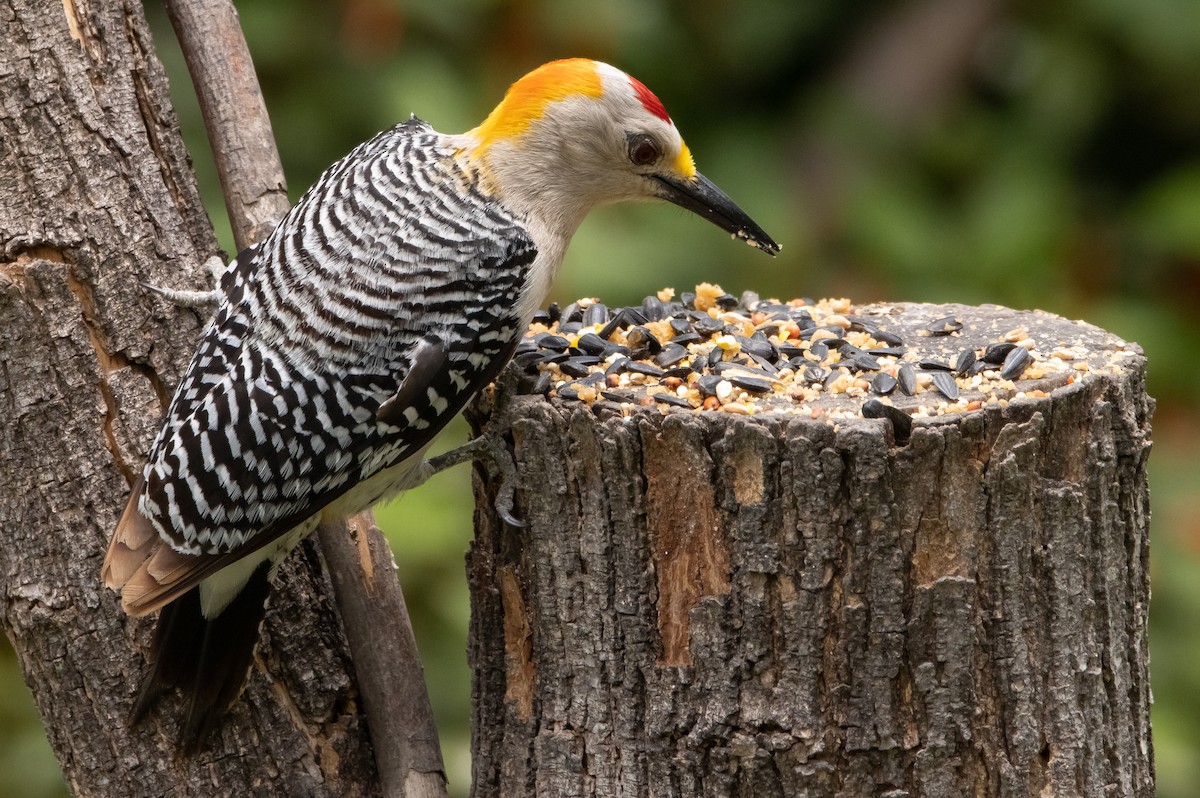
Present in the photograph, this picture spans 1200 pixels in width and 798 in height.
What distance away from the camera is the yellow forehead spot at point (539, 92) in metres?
3.62

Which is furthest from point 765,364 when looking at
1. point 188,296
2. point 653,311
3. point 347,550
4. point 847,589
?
point 188,296

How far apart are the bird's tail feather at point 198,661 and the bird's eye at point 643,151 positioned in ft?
5.23

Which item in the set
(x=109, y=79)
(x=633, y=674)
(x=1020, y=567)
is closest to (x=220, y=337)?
(x=109, y=79)

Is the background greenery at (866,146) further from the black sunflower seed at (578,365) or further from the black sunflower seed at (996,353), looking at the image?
the black sunflower seed at (996,353)

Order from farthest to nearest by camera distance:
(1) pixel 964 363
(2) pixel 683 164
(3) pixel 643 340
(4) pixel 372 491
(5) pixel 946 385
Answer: (2) pixel 683 164, (4) pixel 372 491, (3) pixel 643 340, (1) pixel 964 363, (5) pixel 946 385

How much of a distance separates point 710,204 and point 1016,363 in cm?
113

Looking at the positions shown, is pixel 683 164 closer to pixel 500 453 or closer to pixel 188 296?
pixel 500 453

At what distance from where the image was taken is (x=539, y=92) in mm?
3668

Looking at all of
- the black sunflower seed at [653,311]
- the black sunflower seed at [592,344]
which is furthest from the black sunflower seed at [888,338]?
the black sunflower seed at [592,344]

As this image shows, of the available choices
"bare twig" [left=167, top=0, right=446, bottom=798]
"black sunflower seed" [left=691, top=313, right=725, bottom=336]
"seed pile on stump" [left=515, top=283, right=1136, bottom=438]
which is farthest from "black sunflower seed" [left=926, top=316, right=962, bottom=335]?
"bare twig" [left=167, top=0, right=446, bottom=798]

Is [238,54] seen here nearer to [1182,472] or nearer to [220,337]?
[220,337]

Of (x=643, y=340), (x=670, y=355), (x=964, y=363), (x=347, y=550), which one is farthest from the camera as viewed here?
(x=347, y=550)

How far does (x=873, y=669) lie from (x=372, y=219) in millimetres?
1748

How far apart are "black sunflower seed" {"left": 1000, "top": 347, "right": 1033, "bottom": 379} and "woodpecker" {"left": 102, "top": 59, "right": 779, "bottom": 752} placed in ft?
3.84
